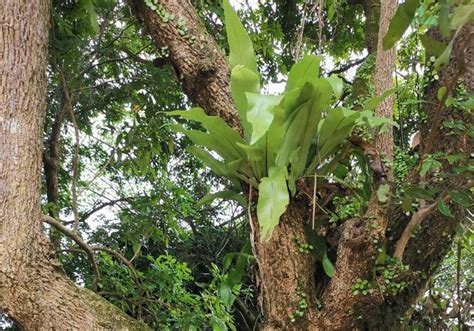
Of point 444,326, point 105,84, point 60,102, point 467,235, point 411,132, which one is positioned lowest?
point 444,326

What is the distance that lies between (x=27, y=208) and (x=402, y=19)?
93 cm

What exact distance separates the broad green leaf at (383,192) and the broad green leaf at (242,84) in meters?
0.34

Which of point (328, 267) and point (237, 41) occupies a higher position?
point (237, 41)

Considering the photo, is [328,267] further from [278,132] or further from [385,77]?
[385,77]

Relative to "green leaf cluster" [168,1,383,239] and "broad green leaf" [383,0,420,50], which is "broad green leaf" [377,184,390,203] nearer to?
"green leaf cluster" [168,1,383,239]

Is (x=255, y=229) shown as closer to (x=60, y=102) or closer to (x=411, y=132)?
(x=411, y=132)

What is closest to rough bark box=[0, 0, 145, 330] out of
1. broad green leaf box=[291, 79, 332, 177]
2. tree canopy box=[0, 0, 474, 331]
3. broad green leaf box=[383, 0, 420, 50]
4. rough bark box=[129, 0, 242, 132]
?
tree canopy box=[0, 0, 474, 331]

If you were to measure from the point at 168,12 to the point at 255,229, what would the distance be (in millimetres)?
662

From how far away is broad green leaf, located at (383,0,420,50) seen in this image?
0.61 meters

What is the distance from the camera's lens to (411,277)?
1.21 metres

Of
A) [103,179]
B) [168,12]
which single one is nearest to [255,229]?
[168,12]

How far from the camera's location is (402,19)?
622 millimetres

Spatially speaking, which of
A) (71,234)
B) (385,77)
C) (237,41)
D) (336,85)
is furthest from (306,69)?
(71,234)

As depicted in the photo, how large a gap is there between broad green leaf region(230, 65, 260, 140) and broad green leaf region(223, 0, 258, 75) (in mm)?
86
